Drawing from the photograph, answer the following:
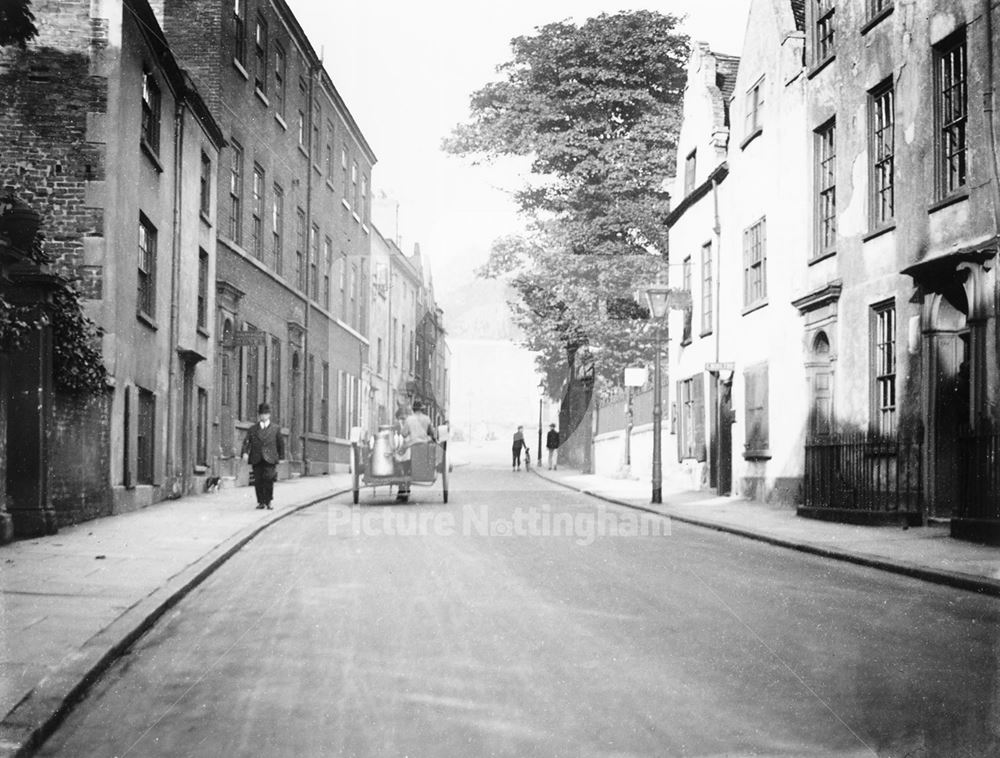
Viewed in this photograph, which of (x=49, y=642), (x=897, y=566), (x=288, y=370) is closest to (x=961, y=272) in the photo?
(x=897, y=566)

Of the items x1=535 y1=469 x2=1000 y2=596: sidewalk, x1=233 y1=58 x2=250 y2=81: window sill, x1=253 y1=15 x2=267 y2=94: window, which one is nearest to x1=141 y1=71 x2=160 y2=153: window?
x1=233 y1=58 x2=250 y2=81: window sill

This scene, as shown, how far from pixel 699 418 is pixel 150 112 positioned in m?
13.6

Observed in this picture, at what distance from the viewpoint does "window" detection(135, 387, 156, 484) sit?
18375mm

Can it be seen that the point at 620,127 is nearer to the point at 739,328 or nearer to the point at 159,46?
the point at 739,328

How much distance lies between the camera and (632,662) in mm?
6031

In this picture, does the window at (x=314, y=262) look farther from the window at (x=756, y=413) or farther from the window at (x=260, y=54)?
the window at (x=756, y=413)

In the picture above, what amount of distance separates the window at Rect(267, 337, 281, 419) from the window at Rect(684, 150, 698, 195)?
11387mm

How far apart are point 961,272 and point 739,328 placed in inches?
374

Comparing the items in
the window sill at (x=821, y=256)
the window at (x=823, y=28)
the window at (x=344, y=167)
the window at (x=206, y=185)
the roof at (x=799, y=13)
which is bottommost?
the window sill at (x=821, y=256)

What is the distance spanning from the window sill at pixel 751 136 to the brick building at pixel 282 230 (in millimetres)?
10763

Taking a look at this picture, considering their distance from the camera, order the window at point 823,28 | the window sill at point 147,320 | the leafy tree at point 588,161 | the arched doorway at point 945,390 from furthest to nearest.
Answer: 1. the leafy tree at point 588,161
2. the window at point 823,28
3. the window sill at point 147,320
4. the arched doorway at point 945,390

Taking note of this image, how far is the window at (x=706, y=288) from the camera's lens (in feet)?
84.3

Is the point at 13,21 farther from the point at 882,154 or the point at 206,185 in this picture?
the point at 206,185

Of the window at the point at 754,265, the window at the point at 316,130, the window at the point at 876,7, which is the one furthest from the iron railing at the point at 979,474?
the window at the point at 316,130
